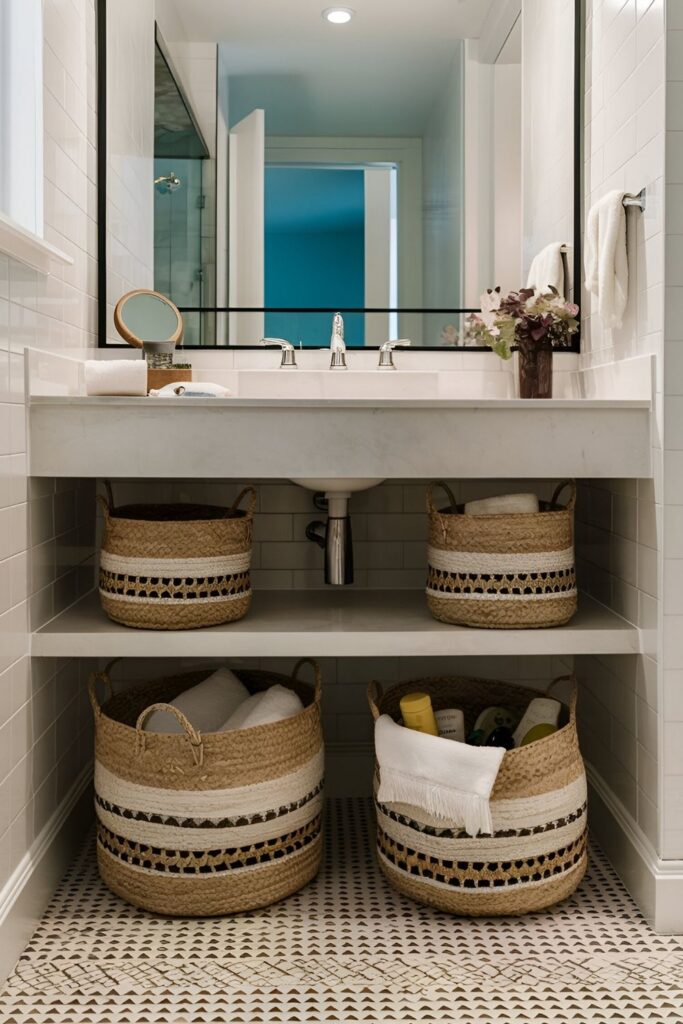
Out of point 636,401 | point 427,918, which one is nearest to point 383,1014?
point 427,918

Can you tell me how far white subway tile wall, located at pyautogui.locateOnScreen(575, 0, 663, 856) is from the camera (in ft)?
5.63

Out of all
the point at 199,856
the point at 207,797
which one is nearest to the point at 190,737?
the point at 207,797

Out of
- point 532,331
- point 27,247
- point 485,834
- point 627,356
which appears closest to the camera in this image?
point 27,247

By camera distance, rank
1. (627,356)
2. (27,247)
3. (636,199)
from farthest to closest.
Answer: (627,356) < (636,199) < (27,247)

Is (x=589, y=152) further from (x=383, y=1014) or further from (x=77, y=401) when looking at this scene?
(x=383, y=1014)

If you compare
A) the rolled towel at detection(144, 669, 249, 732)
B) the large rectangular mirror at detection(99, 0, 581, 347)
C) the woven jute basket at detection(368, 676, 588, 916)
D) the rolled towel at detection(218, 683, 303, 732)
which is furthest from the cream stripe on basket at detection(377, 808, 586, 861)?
the large rectangular mirror at detection(99, 0, 581, 347)

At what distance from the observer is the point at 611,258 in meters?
1.83

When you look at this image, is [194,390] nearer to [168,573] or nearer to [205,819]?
[168,573]

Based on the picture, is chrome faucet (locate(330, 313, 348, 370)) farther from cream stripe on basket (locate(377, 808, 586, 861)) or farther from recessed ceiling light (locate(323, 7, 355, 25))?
cream stripe on basket (locate(377, 808, 586, 861))

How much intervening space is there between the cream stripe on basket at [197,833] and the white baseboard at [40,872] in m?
0.16

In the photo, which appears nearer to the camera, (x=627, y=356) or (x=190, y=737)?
(x=190, y=737)

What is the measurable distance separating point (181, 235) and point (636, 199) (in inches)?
44.2

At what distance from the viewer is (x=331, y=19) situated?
7.52 ft

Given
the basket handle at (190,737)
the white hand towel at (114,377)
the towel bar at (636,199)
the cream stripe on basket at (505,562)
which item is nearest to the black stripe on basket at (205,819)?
the basket handle at (190,737)
